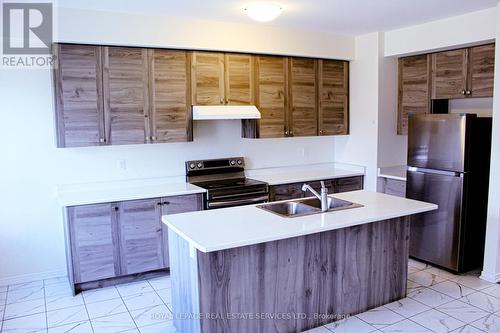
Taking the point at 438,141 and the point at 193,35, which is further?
the point at 193,35

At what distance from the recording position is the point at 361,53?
511 centimetres

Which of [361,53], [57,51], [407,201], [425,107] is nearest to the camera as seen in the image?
[407,201]

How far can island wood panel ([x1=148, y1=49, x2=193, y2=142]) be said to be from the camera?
413 cm

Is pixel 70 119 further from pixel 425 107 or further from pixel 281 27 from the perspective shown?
pixel 425 107

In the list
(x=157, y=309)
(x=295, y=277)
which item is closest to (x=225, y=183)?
(x=157, y=309)

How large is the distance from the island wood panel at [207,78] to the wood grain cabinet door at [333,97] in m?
1.30

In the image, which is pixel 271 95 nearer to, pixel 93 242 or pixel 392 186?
pixel 392 186

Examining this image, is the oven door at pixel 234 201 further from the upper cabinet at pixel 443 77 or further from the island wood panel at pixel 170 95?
the upper cabinet at pixel 443 77

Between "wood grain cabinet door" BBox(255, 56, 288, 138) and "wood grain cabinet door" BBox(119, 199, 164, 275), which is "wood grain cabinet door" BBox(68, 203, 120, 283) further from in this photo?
"wood grain cabinet door" BBox(255, 56, 288, 138)

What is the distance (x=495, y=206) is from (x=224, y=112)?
2.66m

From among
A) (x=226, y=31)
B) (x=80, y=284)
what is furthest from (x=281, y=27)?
(x=80, y=284)

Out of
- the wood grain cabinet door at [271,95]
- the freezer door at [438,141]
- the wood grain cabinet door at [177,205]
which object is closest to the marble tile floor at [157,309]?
the wood grain cabinet door at [177,205]

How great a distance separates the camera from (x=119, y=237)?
3.84 m

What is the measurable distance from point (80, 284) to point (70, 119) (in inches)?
57.6
